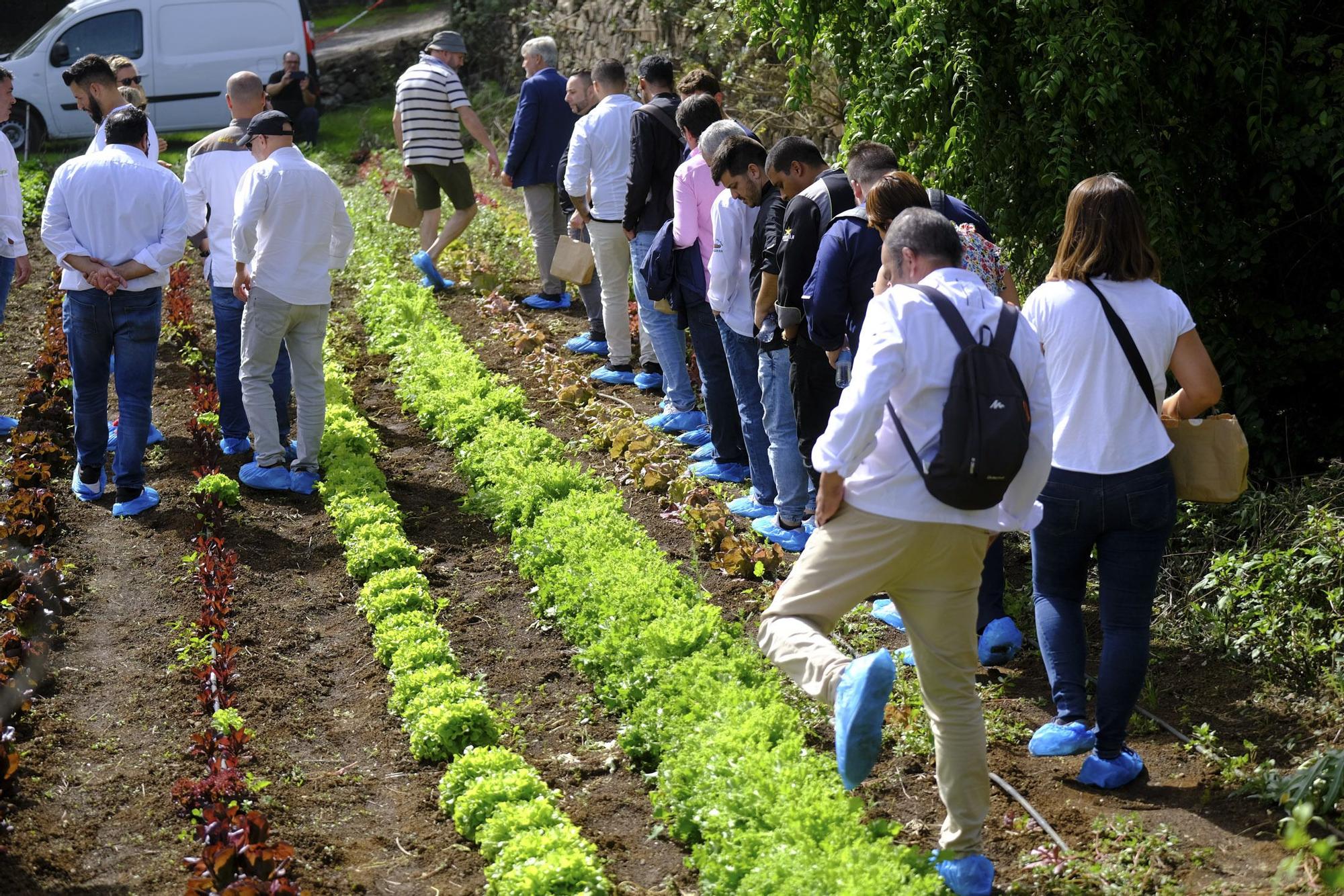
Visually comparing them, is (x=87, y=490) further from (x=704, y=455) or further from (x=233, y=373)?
(x=704, y=455)

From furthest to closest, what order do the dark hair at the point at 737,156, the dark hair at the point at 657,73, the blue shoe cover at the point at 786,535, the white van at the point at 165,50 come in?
the white van at the point at 165,50, the dark hair at the point at 657,73, the blue shoe cover at the point at 786,535, the dark hair at the point at 737,156

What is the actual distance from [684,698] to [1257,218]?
409 centimetres

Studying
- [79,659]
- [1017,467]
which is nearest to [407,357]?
[79,659]

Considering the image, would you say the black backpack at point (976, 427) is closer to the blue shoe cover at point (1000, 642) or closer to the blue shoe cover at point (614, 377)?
the blue shoe cover at point (1000, 642)

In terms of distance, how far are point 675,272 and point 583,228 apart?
2.76 meters

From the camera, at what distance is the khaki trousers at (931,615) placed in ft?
12.4

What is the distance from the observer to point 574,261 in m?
9.83

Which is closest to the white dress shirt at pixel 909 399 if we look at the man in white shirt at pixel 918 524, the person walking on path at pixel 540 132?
the man in white shirt at pixel 918 524

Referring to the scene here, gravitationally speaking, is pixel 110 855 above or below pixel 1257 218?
below

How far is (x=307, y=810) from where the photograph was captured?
4.79 metres

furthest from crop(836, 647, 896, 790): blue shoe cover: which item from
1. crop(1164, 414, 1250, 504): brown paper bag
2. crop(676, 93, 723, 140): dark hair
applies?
crop(676, 93, 723, 140): dark hair

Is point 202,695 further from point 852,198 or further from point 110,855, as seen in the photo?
point 852,198

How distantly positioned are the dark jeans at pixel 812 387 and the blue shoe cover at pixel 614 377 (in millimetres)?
3433

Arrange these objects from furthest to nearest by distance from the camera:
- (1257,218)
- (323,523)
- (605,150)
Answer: (605,150) < (323,523) < (1257,218)
